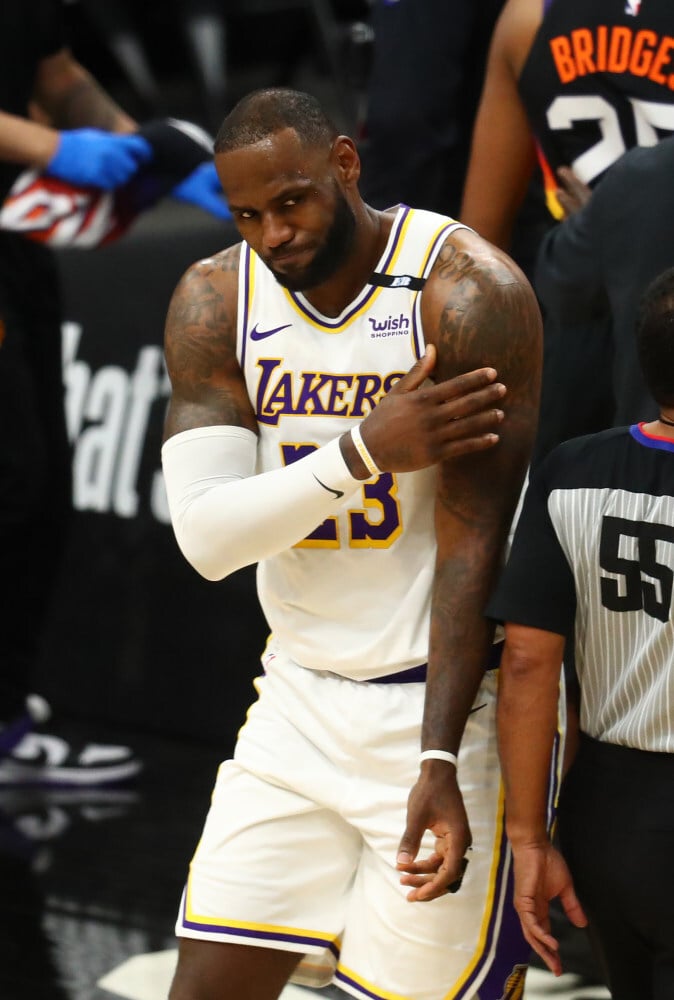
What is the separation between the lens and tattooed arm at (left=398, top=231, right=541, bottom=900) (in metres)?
2.14

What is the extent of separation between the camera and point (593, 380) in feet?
9.76

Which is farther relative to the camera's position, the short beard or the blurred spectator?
the blurred spectator

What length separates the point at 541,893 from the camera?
2084 mm

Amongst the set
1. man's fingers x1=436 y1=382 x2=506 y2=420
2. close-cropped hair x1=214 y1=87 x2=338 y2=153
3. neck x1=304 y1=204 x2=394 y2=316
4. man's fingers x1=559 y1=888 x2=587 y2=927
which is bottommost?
man's fingers x1=559 y1=888 x2=587 y2=927

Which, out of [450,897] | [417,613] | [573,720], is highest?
[417,613]

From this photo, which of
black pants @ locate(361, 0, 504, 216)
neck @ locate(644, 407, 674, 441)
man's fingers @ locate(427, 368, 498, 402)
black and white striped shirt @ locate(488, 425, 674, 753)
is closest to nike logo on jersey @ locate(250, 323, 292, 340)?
man's fingers @ locate(427, 368, 498, 402)

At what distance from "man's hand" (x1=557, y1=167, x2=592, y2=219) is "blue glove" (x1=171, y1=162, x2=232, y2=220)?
1.32m

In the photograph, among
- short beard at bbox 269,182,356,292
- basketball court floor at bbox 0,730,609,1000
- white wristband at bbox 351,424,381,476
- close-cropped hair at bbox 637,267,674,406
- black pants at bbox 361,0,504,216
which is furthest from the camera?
black pants at bbox 361,0,504,216

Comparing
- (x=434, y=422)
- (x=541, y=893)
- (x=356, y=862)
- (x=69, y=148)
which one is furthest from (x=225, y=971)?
(x=69, y=148)

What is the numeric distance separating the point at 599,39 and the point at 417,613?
49.4 inches

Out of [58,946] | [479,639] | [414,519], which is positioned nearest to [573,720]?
[479,639]

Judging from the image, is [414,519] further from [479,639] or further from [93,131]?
[93,131]

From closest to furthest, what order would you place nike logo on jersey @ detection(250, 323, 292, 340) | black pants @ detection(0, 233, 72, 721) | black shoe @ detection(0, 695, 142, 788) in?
nike logo on jersey @ detection(250, 323, 292, 340), black pants @ detection(0, 233, 72, 721), black shoe @ detection(0, 695, 142, 788)

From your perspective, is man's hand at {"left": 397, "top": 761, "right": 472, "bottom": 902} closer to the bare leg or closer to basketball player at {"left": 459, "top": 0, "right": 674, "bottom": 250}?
the bare leg
